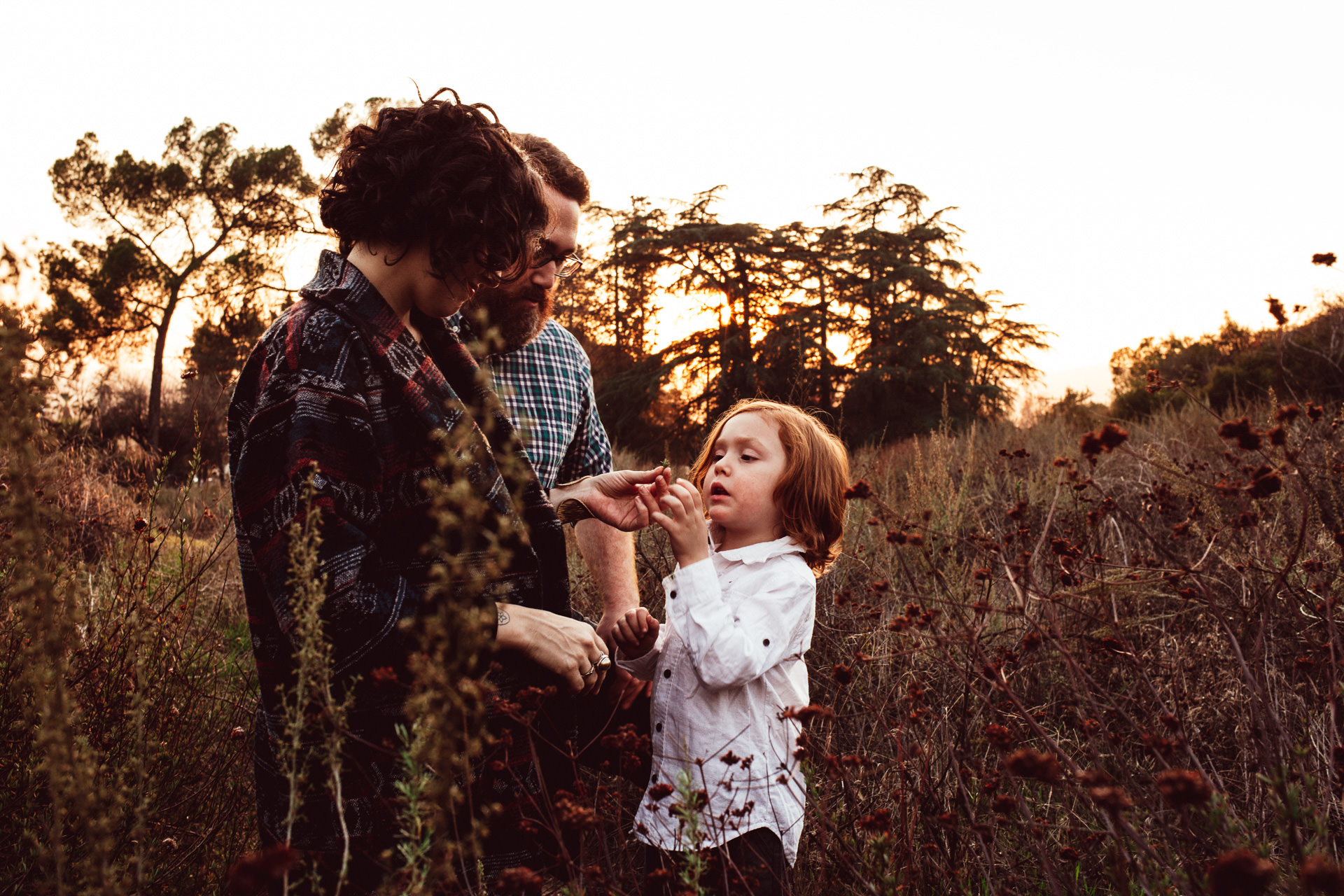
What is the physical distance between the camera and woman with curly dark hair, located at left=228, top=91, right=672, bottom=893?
5.12 feet

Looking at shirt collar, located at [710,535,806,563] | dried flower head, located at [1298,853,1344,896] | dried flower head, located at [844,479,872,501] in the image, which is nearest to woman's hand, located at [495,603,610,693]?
shirt collar, located at [710,535,806,563]

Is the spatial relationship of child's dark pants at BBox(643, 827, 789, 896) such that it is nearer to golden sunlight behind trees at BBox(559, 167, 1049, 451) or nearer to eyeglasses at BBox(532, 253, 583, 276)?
eyeglasses at BBox(532, 253, 583, 276)

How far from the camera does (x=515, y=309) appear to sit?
299 centimetres

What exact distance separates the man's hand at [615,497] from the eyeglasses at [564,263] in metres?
0.87

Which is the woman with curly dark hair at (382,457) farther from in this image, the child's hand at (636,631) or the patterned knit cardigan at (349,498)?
the child's hand at (636,631)

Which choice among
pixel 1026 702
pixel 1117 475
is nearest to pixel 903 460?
pixel 1117 475

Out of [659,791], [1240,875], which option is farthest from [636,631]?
[1240,875]

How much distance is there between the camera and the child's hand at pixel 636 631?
212 cm

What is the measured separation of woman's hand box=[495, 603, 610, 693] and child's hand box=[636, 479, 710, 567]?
1.13ft

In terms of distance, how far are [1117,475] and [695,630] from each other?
5.24m

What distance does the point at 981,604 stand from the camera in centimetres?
163

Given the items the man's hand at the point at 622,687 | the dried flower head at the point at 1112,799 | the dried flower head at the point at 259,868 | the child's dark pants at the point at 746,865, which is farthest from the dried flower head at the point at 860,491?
the dried flower head at the point at 259,868

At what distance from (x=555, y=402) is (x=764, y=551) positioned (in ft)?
4.00

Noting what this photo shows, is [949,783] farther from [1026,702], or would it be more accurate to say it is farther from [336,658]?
[336,658]
